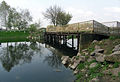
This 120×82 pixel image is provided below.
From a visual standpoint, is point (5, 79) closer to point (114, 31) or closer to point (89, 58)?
point (89, 58)

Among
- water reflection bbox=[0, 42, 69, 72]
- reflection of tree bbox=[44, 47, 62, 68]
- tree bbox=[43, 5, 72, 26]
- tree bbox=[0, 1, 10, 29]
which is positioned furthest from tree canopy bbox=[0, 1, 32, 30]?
reflection of tree bbox=[44, 47, 62, 68]

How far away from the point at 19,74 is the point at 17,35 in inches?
1933

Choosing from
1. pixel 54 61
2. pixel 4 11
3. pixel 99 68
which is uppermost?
pixel 4 11

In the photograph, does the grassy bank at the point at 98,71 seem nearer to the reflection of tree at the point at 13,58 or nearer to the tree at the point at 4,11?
the reflection of tree at the point at 13,58

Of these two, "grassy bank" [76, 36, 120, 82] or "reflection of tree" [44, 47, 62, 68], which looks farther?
"reflection of tree" [44, 47, 62, 68]

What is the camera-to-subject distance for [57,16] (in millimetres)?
58000

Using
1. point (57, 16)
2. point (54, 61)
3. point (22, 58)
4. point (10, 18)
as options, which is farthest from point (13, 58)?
point (10, 18)

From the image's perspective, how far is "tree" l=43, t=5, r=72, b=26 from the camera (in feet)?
190

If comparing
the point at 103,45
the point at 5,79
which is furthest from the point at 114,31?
the point at 5,79

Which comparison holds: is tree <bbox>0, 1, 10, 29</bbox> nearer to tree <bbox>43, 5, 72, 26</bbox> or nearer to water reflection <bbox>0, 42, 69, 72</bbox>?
tree <bbox>43, 5, 72, 26</bbox>

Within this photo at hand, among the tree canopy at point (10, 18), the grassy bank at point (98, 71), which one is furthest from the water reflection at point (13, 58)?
the tree canopy at point (10, 18)

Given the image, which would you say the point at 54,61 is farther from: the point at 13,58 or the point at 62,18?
the point at 62,18

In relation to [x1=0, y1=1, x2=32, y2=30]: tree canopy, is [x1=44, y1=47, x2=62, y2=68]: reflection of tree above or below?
below

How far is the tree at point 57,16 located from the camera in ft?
190
